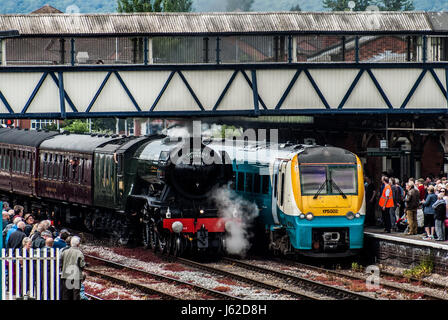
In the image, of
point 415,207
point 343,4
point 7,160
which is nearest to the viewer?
point 415,207

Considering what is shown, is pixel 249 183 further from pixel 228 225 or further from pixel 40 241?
pixel 40 241

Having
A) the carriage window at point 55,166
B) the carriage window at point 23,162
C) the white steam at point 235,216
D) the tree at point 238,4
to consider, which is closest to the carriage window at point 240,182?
the white steam at point 235,216

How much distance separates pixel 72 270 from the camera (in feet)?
44.9

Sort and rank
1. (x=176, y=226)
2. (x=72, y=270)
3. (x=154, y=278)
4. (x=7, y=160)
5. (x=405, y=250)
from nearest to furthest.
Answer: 1. (x=72, y=270)
2. (x=154, y=278)
3. (x=405, y=250)
4. (x=176, y=226)
5. (x=7, y=160)

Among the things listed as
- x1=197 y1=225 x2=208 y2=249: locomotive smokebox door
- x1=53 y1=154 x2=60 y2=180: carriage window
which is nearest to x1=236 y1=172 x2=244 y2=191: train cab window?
x1=197 y1=225 x2=208 y2=249: locomotive smokebox door

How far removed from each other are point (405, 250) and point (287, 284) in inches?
128

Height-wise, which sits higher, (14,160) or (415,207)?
(14,160)

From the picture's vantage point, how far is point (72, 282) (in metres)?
13.8

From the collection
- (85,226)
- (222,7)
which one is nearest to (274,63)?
(85,226)

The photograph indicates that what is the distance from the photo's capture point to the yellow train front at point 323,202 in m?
20.6

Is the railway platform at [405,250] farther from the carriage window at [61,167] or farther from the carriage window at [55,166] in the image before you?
the carriage window at [55,166]

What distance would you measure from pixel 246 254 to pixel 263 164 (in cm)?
252

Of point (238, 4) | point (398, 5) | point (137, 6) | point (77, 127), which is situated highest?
point (238, 4)

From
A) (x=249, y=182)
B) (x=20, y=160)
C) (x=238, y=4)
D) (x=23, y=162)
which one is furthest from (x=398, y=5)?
(x=249, y=182)
